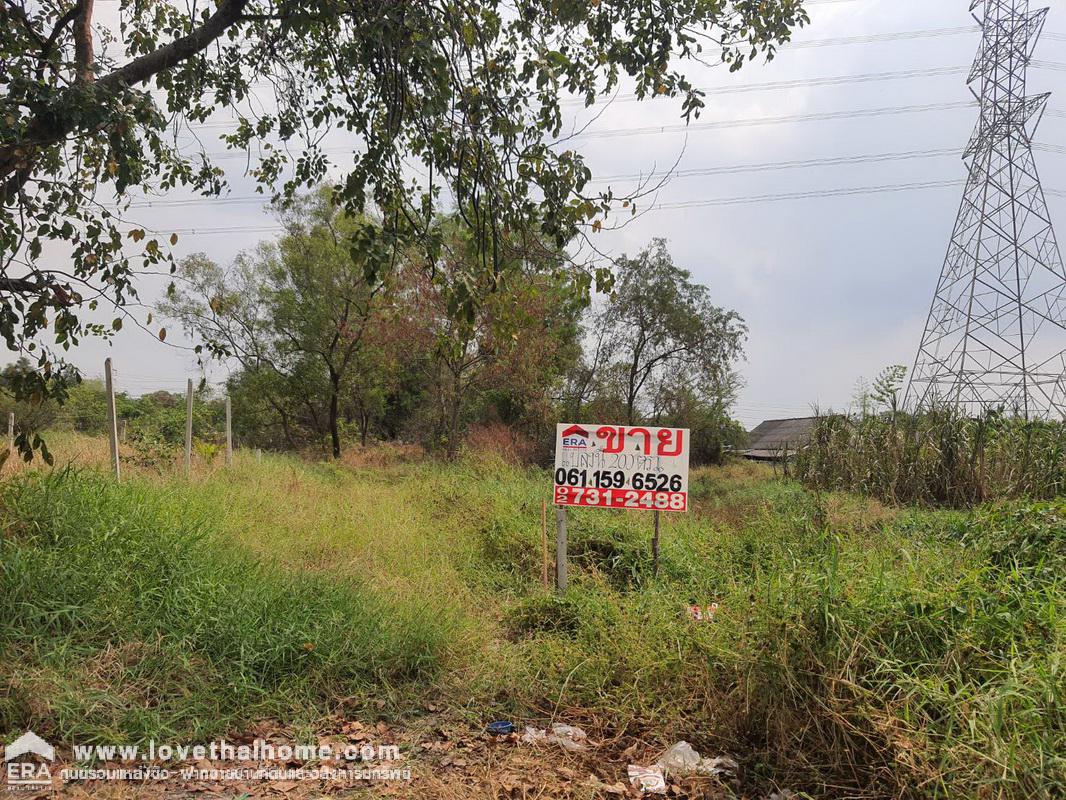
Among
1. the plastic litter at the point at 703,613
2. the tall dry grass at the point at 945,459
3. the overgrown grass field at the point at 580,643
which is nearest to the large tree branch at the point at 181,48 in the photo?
the overgrown grass field at the point at 580,643

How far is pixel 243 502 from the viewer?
22.1 feet

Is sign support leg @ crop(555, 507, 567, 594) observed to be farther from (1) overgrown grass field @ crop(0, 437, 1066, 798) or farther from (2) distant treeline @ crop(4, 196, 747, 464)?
(2) distant treeline @ crop(4, 196, 747, 464)

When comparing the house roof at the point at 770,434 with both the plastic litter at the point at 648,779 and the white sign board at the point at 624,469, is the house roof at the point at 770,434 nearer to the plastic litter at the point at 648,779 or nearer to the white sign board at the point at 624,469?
the white sign board at the point at 624,469

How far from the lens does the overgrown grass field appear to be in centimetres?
242

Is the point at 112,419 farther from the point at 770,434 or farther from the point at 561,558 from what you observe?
the point at 770,434

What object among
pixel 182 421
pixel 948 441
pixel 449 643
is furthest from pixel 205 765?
pixel 182 421

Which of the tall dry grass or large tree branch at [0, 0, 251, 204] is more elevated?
large tree branch at [0, 0, 251, 204]

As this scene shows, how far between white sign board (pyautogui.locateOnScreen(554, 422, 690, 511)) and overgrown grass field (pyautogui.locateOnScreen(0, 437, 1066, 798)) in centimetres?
67

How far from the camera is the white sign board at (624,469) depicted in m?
5.30

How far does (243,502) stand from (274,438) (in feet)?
63.1

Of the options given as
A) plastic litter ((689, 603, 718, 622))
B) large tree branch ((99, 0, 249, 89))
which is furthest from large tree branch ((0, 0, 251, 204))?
plastic litter ((689, 603, 718, 622))

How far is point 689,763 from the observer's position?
9.07ft

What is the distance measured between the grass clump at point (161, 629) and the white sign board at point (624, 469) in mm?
1760

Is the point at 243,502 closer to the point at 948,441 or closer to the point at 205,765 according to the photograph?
the point at 205,765
